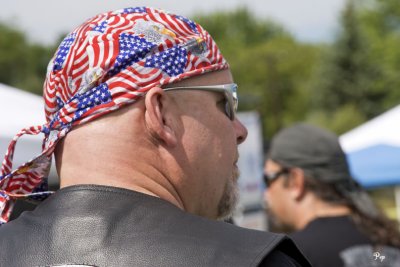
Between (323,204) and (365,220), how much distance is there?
0.22 meters

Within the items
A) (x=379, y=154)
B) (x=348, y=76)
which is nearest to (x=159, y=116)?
(x=379, y=154)

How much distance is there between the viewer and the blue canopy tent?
22.2 ft

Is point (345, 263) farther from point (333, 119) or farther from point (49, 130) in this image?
point (333, 119)

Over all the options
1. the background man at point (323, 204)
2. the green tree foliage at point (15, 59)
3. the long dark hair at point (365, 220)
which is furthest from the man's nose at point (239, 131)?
the green tree foliage at point (15, 59)

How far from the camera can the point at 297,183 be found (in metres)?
3.60

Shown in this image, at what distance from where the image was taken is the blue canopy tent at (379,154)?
677 centimetres

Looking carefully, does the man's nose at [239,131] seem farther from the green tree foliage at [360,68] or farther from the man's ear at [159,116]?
the green tree foliage at [360,68]

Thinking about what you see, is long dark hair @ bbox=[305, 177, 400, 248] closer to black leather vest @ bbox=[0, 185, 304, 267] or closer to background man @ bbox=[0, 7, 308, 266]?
background man @ bbox=[0, 7, 308, 266]

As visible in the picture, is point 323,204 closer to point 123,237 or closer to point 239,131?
point 239,131

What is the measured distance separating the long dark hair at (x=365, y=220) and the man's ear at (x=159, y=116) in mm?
1991

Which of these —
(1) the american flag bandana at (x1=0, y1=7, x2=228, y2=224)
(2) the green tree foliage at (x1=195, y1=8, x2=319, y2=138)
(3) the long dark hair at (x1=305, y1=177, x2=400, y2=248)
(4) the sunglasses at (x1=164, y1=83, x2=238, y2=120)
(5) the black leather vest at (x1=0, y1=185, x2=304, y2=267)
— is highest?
(1) the american flag bandana at (x1=0, y1=7, x2=228, y2=224)

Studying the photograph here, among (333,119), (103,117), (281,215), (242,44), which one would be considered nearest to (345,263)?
(281,215)

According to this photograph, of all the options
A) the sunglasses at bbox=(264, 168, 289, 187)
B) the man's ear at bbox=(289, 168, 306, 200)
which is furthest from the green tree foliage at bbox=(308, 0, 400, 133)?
the man's ear at bbox=(289, 168, 306, 200)

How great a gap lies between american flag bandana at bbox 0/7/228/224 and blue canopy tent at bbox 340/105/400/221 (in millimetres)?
5412
